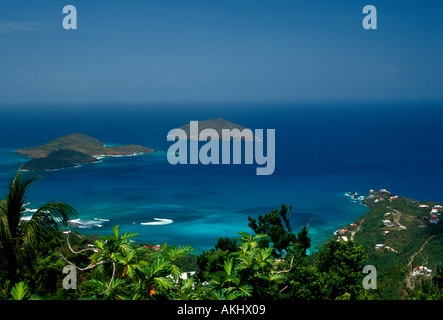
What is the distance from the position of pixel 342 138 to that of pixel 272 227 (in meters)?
80.3

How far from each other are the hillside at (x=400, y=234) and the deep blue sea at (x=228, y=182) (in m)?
2.90

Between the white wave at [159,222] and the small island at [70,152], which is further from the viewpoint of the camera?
the small island at [70,152]

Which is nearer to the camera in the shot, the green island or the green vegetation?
the green island

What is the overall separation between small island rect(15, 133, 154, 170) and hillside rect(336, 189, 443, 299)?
148 ft

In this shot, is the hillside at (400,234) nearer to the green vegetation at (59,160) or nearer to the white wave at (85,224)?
the white wave at (85,224)

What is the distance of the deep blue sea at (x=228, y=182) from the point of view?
37.2m

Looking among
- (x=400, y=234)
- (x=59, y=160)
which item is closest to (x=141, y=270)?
(x=400, y=234)

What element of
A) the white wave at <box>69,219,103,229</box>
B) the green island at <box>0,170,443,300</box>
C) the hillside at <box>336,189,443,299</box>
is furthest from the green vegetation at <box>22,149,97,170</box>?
the green island at <box>0,170,443,300</box>

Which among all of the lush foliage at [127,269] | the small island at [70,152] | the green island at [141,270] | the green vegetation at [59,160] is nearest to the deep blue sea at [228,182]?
the green vegetation at [59,160]

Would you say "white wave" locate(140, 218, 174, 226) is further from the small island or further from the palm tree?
the palm tree

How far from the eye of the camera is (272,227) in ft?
35.8

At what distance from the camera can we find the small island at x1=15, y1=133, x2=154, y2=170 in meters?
60.8
